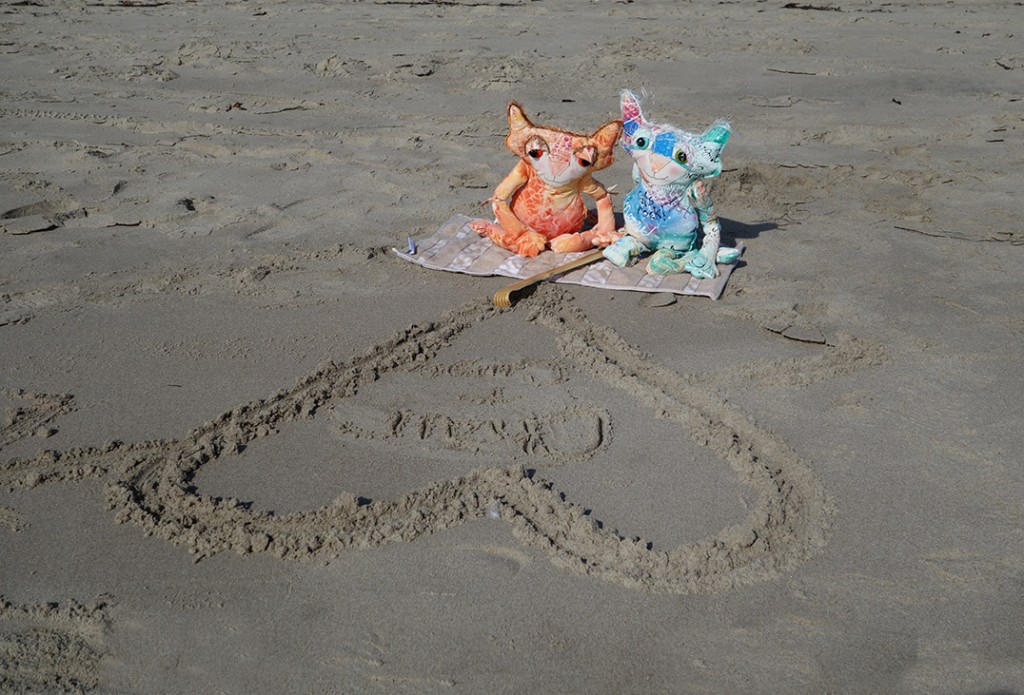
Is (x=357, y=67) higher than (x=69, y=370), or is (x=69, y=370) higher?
(x=357, y=67)

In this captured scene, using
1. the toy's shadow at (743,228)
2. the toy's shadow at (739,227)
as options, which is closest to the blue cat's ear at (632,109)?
the toy's shadow at (739,227)

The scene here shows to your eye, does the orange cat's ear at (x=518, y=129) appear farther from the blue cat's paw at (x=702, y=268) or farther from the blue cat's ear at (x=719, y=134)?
the blue cat's paw at (x=702, y=268)

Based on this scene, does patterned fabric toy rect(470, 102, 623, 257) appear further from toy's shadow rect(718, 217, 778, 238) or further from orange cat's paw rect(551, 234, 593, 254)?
toy's shadow rect(718, 217, 778, 238)

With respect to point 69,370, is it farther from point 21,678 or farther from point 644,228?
point 644,228

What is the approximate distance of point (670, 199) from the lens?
4.45 meters

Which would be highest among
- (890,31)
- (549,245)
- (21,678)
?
(890,31)

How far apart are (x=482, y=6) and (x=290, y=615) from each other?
9.14 metres

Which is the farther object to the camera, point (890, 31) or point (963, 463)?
point (890, 31)

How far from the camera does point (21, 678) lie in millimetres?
2346

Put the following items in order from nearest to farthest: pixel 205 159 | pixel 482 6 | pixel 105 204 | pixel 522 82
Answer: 1. pixel 105 204
2. pixel 205 159
3. pixel 522 82
4. pixel 482 6

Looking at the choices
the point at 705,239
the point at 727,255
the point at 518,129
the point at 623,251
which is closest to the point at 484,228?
the point at 518,129

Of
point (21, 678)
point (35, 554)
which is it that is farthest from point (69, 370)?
point (21, 678)

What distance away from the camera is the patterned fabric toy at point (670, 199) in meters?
4.26

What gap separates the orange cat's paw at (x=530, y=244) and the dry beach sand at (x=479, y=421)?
259 millimetres
